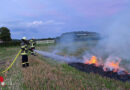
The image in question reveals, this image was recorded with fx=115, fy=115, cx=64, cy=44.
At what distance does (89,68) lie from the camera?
8938 mm

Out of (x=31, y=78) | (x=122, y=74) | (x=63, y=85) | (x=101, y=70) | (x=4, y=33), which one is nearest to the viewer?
(x=63, y=85)

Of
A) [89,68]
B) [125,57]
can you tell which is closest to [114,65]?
[125,57]

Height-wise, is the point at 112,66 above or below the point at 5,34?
below

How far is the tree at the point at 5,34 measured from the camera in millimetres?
38331

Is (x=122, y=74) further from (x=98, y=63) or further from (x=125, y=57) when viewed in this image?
(x=98, y=63)

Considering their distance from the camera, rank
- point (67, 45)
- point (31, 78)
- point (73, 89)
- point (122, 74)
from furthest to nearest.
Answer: point (67, 45) → point (122, 74) → point (31, 78) → point (73, 89)

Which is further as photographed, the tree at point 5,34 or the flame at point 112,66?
the tree at point 5,34

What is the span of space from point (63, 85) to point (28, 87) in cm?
179

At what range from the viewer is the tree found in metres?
38.3

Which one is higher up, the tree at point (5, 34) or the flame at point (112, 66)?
the tree at point (5, 34)

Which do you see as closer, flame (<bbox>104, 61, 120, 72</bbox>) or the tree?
flame (<bbox>104, 61, 120, 72</bbox>)

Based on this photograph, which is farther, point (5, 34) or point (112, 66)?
point (5, 34)

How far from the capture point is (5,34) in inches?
1534

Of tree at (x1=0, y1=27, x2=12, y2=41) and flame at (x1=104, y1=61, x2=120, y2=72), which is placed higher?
tree at (x1=0, y1=27, x2=12, y2=41)
